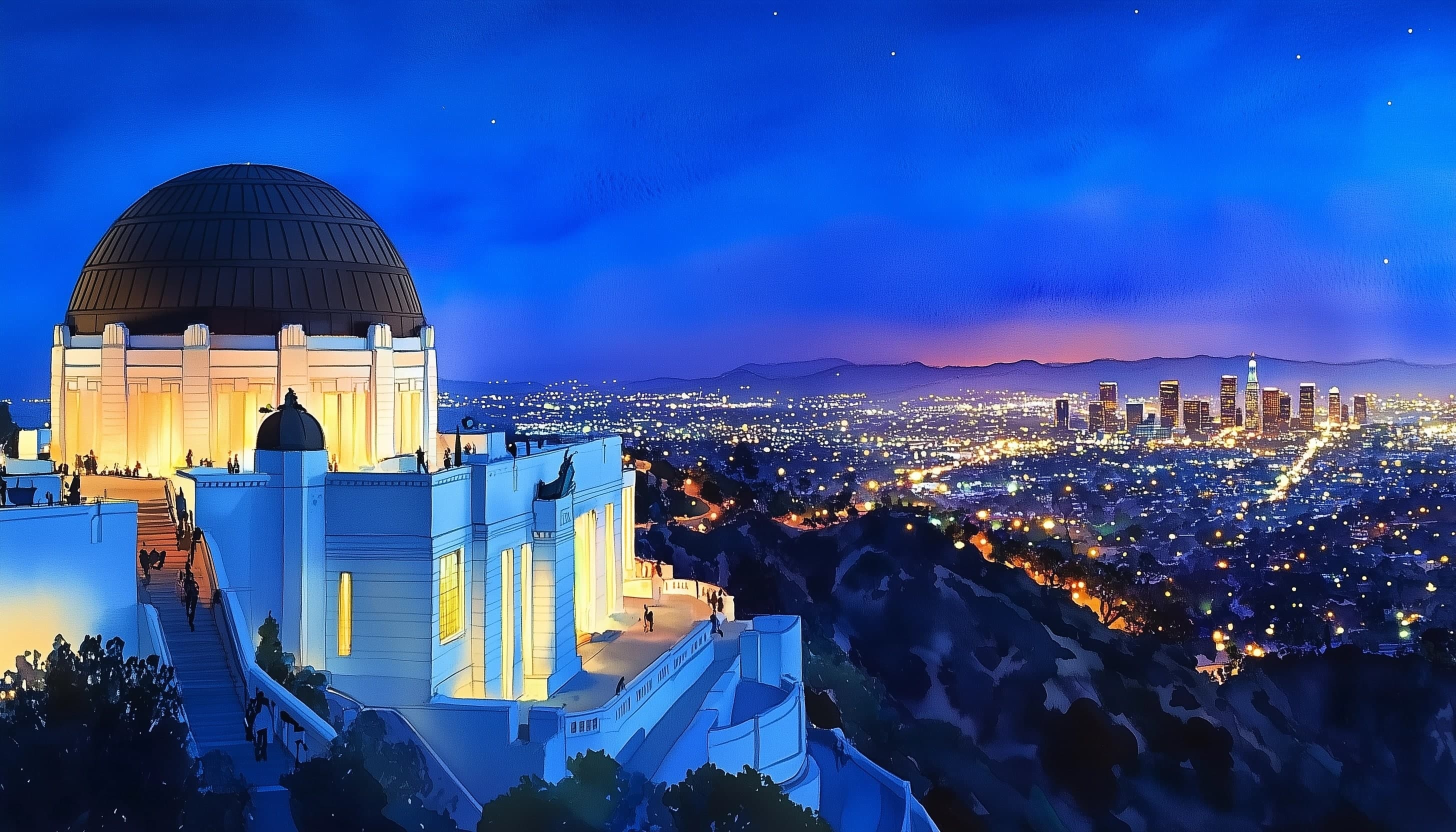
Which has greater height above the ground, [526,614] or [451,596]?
[451,596]

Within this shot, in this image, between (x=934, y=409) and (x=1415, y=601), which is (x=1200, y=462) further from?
(x=1415, y=601)

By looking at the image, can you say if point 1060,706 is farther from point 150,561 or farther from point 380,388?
point 150,561

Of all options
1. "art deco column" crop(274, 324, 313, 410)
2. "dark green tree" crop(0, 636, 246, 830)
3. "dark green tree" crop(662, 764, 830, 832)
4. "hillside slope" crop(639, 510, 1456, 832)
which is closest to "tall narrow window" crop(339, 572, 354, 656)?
"art deco column" crop(274, 324, 313, 410)

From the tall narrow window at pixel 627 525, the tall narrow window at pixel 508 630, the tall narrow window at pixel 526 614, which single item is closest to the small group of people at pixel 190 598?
the tall narrow window at pixel 508 630

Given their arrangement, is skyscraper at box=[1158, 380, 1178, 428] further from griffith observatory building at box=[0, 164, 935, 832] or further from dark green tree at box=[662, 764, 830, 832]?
dark green tree at box=[662, 764, 830, 832]

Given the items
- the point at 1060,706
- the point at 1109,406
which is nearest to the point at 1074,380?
the point at 1109,406

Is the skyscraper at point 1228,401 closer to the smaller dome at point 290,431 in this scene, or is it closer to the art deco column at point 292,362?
the art deco column at point 292,362
